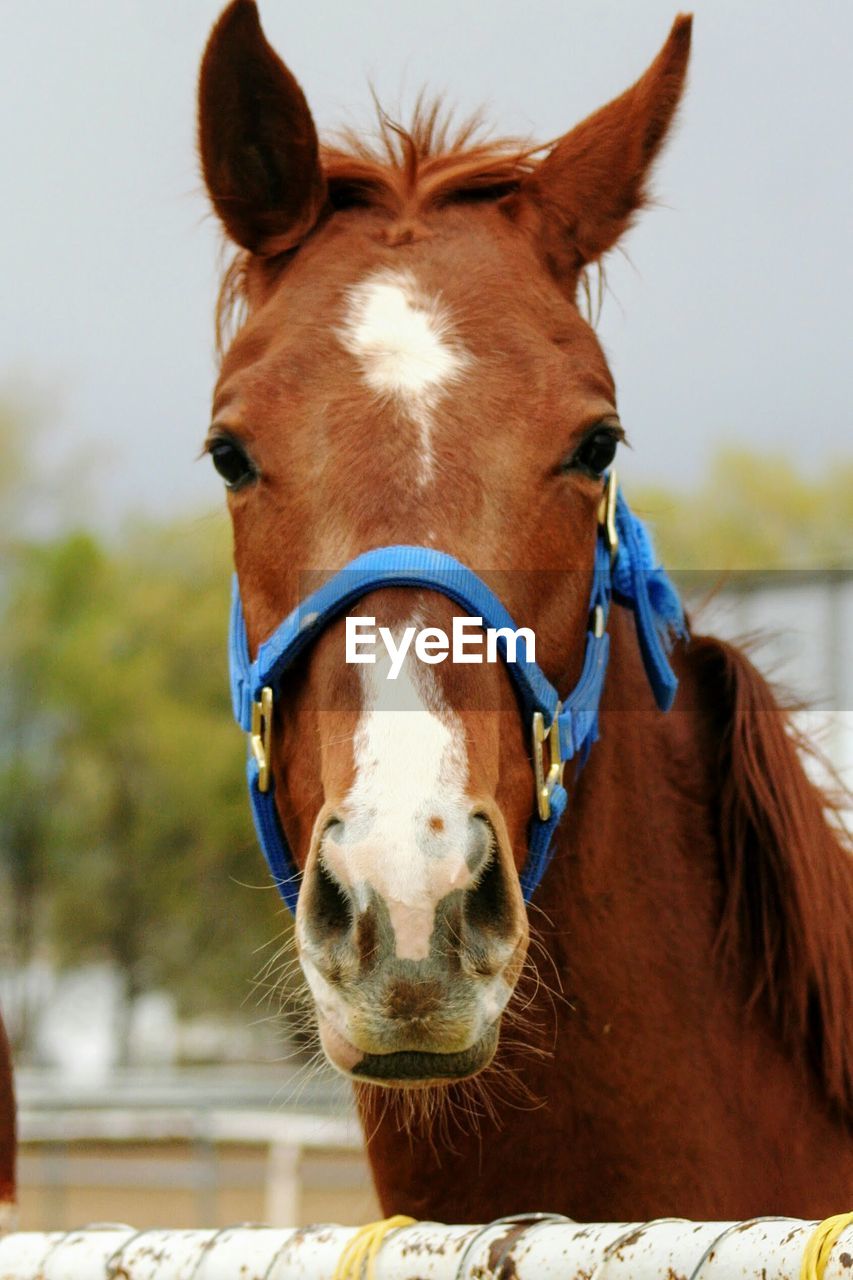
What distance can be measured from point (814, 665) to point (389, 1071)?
4756 millimetres

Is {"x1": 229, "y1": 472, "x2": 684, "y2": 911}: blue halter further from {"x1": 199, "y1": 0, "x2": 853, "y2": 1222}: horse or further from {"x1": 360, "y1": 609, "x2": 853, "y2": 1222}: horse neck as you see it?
{"x1": 360, "y1": 609, "x2": 853, "y2": 1222}: horse neck

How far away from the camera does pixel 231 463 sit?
3016mm

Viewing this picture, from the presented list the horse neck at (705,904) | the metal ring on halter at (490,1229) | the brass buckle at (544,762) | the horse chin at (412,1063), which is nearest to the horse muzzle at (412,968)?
the horse chin at (412,1063)

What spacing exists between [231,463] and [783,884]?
1465mm

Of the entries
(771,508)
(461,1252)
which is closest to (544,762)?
(461,1252)

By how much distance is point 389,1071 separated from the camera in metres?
2.43

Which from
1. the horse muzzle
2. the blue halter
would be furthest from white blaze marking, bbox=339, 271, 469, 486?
the horse muzzle

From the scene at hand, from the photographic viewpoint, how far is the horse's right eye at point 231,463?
298 centimetres

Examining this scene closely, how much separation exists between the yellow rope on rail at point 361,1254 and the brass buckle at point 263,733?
86 cm

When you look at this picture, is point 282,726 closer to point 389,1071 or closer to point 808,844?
point 389,1071

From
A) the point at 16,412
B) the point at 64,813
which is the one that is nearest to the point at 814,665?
the point at 64,813

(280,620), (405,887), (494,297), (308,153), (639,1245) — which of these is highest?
(308,153)

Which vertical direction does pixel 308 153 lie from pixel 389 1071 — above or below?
above

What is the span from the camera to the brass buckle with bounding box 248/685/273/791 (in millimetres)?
2936
